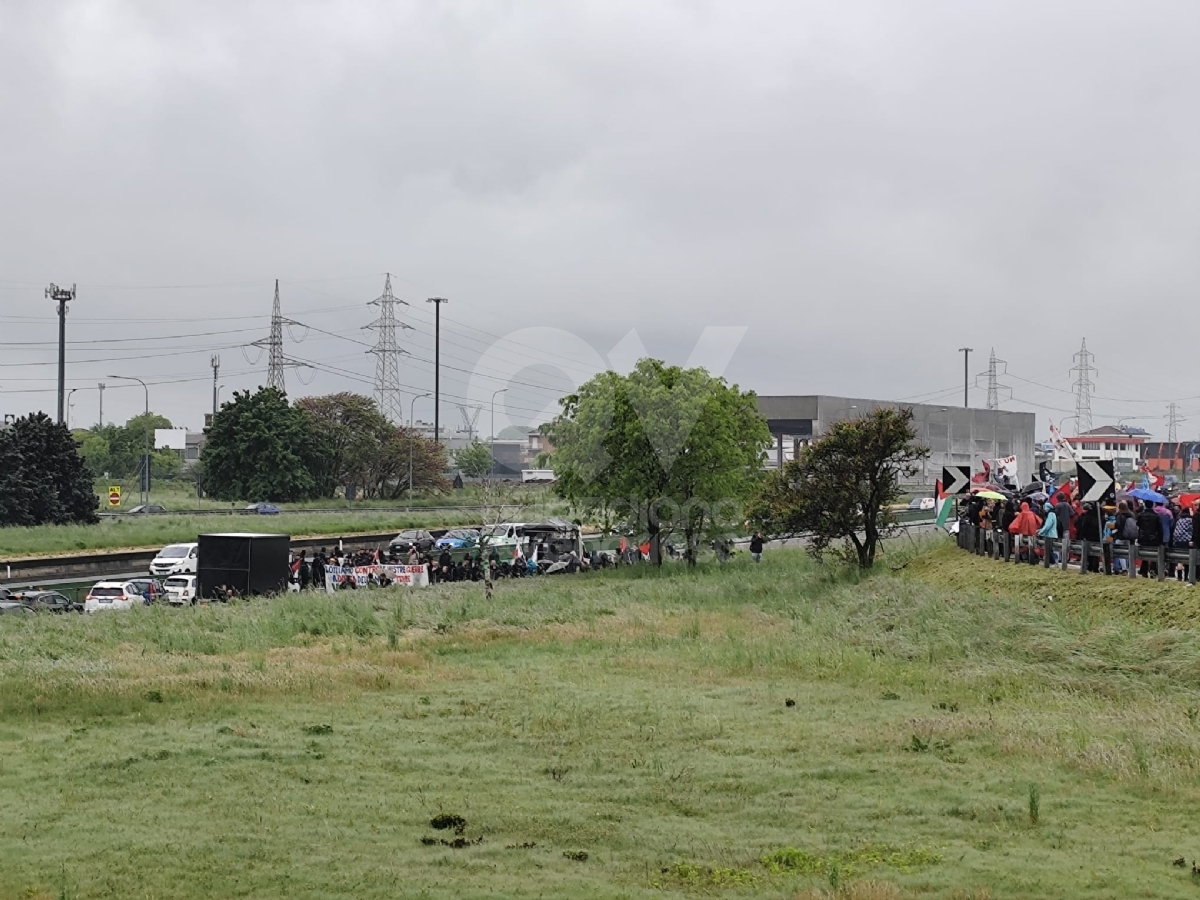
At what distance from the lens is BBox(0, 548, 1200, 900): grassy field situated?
1066 cm

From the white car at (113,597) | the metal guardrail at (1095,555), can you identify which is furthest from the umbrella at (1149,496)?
the white car at (113,597)

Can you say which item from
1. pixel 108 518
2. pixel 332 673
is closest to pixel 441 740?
pixel 332 673

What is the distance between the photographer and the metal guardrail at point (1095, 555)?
25.0m

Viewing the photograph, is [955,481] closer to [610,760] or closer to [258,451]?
[610,760]

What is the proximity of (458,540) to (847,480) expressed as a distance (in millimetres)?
26509

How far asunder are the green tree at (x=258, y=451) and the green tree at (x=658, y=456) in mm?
45130

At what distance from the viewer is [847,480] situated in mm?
41844

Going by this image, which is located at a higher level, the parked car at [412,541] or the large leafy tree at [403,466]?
the large leafy tree at [403,466]

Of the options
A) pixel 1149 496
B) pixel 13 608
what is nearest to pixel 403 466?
pixel 13 608

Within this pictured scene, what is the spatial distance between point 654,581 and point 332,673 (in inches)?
969

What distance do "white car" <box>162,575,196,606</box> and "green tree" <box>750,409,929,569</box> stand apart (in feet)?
64.6

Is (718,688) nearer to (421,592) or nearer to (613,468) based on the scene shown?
(421,592)

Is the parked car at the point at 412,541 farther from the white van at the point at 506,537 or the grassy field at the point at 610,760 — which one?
the grassy field at the point at 610,760

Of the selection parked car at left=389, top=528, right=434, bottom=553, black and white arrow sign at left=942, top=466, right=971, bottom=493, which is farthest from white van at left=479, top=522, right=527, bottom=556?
black and white arrow sign at left=942, top=466, right=971, bottom=493
